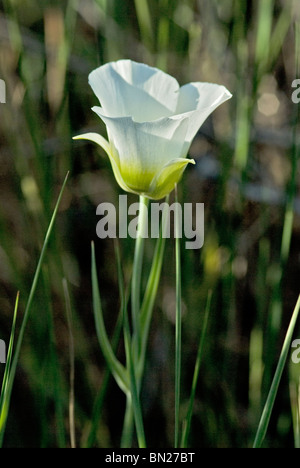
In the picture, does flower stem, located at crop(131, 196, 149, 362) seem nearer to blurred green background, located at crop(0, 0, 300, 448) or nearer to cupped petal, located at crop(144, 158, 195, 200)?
cupped petal, located at crop(144, 158, 195, 200)

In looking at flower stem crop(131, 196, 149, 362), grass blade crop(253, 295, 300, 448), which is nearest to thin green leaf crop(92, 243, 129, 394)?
flower stem crop(131, 196, 149, 362)

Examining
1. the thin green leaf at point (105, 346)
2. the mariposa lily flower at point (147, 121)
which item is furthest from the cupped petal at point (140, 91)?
the thin green leaf at point (105, 346)

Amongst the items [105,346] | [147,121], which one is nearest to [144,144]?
[147,121]

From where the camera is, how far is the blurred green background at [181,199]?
29.8 inches

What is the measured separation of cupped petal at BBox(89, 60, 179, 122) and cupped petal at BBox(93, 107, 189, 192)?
1.8 inches

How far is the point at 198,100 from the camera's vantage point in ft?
1.77

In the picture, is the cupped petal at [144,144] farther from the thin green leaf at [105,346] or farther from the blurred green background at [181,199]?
the blurred green background at [181,199]

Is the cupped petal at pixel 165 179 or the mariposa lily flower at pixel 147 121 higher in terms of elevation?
the mariposa lily flower at pixel 147 121

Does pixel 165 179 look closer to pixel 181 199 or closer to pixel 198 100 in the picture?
pixel 198 100

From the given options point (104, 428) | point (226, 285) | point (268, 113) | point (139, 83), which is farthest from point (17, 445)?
point (268, 113)

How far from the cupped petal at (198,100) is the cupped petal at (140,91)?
11 mm

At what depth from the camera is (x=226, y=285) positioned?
74cm

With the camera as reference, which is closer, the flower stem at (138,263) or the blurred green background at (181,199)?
the flower stem at (138,263)
